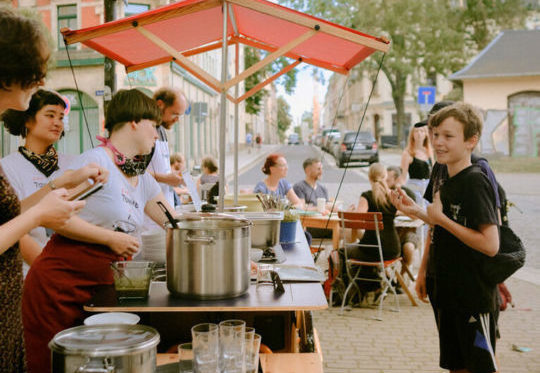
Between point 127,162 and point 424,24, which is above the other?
point 424,24

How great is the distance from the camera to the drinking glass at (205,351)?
1.68 metres

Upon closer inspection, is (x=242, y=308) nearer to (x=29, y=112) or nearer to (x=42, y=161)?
(x=42, y=161)

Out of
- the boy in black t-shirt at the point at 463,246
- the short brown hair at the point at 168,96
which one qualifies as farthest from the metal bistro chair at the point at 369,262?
the boy in black t-shirt at the point at 463,246

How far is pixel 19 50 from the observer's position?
1.68 metres

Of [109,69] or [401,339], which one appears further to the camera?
[109,69]

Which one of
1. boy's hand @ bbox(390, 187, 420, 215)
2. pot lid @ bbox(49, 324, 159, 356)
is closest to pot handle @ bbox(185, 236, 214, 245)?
pot lid @ bbox(49, 324, 159, 356)

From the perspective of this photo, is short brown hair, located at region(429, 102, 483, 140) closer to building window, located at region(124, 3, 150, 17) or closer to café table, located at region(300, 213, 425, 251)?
café table, located at region(300, 213, 425, 251)

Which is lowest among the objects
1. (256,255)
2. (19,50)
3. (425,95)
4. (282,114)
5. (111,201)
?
(256,255)

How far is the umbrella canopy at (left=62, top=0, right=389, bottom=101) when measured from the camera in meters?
3.66

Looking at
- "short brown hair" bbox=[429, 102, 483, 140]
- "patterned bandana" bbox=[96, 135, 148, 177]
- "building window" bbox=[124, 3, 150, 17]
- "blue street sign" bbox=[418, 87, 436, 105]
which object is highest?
"building window" bbox=[124, 3, 150, 17]

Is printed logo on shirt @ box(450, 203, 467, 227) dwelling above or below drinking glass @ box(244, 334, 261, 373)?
above

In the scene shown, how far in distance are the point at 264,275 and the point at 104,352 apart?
4.56ft

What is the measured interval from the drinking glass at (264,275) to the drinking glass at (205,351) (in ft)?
2.81

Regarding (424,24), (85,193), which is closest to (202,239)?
(85,193)
